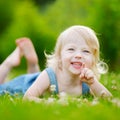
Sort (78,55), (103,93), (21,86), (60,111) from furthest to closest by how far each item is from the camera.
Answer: (21,86) → (78,55) → (103,93) → (60,111)

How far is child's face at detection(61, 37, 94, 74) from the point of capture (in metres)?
4.33

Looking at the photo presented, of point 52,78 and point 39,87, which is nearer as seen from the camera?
point 39,87

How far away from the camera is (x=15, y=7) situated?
42.9ft

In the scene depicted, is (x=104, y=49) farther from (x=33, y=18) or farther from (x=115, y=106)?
(x=115, y=106)

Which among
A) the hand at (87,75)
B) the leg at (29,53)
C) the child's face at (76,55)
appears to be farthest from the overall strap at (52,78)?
the leg at (29,53)

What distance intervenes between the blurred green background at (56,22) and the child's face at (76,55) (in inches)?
197

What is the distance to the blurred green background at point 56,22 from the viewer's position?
1043 cm

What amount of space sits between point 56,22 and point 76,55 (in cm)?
833

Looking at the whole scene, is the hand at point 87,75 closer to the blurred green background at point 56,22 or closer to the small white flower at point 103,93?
the small white flower at point 103,93

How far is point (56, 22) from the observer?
12602mm

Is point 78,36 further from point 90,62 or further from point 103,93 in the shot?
point 103,93

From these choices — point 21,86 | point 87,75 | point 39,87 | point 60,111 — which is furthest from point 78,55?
point 60,111

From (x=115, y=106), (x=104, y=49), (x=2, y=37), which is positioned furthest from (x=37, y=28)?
(x=115, y=106)

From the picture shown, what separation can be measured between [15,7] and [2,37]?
3.24 feet
